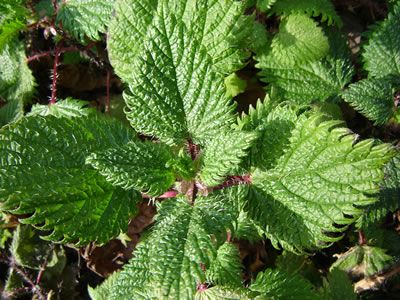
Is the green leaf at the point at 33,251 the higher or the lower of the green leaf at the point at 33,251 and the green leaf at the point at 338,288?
the lower

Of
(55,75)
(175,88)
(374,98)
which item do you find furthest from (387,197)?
(55,75)

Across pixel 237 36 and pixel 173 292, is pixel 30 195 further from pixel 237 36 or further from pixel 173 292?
pixel 237 36

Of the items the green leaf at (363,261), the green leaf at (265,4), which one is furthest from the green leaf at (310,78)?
the green leaf at (363,261)

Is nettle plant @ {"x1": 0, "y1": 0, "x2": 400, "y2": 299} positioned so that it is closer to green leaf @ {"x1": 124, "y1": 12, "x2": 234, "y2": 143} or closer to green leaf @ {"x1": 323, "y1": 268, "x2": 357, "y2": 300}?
green leaf @ {"x1": 124, "y1": 12, "x2": 234, "y2": 143}

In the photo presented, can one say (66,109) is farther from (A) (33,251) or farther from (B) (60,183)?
(B) (60,183)

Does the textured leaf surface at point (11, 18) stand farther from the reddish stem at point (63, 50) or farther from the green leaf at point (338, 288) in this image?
the green leaf at point (338, 288)
